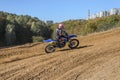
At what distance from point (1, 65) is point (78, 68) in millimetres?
3187

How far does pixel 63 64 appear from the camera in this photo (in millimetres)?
13305

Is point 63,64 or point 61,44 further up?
point 61,44

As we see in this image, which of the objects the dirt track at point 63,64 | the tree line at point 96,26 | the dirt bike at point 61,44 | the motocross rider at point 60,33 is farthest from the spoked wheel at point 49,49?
the tree line at point 96,26

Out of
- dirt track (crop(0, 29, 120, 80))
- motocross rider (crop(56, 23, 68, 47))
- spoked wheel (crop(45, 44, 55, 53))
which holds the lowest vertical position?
dirt track (crop(0, 29, 120, 80))

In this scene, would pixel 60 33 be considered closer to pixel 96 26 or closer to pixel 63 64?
pixel 63 64

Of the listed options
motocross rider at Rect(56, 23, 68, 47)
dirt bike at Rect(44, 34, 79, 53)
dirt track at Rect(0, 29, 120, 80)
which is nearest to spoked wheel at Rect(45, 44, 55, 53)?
dirt bike at Rect(44, 34, 79, 53)

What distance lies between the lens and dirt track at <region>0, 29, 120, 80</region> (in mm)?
A: 11859

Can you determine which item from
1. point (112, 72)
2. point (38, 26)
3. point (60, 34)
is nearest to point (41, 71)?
point (112, 72)

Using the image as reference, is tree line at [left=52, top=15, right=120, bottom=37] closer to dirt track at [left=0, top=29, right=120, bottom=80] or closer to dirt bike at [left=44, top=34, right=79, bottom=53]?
dirt bike at [left=44, top=34, right=79, bottom=53]

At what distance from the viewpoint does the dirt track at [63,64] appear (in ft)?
38.9

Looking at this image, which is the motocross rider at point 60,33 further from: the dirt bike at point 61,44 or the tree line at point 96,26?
the tree line at point 96,26

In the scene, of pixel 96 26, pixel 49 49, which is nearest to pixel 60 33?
pixel 49 49

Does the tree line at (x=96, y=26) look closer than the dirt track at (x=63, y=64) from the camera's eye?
No

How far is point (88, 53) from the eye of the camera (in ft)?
49.6
